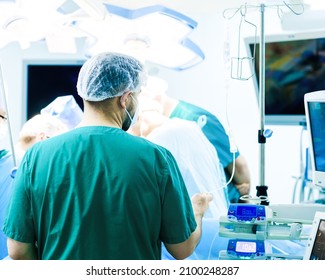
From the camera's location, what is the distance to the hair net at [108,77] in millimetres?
1562

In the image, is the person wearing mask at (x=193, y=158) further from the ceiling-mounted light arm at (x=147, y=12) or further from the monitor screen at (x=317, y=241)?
the monitor screen at (x=317, y=241)

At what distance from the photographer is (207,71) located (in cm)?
395

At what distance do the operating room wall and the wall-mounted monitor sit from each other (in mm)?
554

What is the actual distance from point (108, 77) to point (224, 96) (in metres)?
2.42

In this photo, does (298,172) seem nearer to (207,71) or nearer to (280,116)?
(280,116)

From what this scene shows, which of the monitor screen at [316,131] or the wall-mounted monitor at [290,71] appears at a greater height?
the wall-mounted monitor at [290,71]

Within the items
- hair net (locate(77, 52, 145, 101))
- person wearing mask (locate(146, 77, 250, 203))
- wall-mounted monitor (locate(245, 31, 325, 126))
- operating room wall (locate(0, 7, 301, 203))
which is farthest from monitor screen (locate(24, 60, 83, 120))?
hair net (locate(77, 52, 145, 101))

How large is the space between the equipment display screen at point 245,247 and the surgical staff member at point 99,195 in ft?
0.62

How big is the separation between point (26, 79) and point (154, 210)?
2554 millimetres

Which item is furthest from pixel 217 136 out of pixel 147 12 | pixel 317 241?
pixel 317 241

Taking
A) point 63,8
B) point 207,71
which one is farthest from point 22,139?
point 207,71

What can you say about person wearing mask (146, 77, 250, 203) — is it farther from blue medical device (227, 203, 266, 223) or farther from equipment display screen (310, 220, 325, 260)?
equipment display screen (310, 220, 325, 260)

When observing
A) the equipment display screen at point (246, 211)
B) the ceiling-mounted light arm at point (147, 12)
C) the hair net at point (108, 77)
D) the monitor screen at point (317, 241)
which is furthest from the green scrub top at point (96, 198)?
the ceiling-mounted light arm at point (147, 12)

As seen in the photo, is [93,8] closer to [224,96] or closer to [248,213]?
[248,213]
